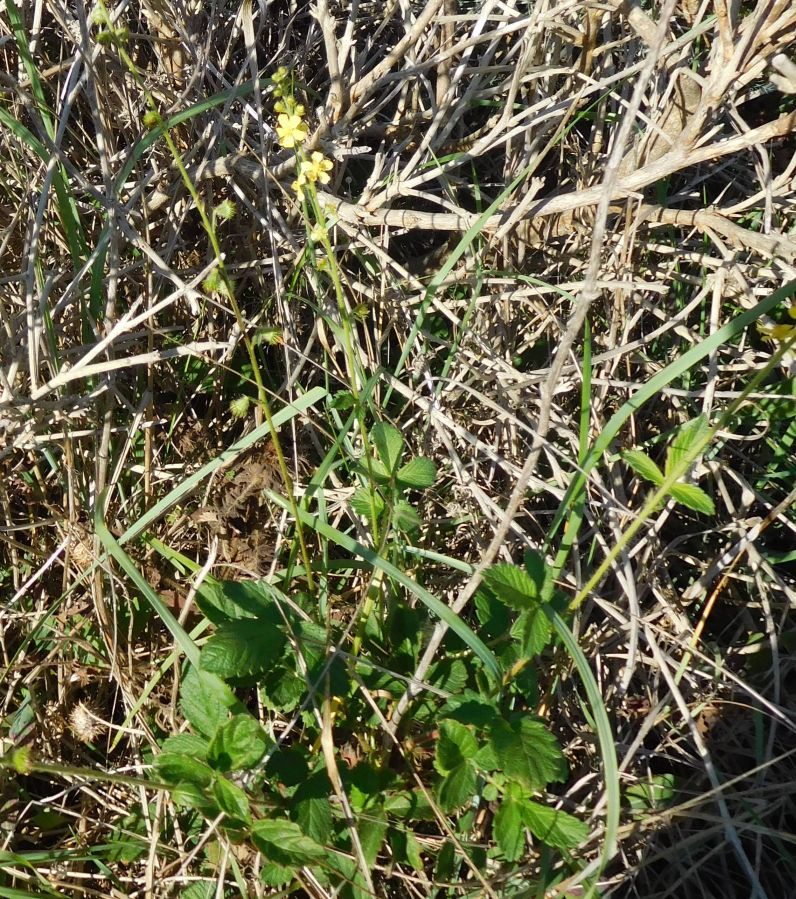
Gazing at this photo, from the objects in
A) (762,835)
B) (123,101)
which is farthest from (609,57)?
(762,835)

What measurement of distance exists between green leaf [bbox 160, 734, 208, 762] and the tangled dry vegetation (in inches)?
9.4

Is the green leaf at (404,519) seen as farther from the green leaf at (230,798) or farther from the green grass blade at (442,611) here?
the green leaf at (230,798)

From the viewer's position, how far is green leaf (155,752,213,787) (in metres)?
1.05

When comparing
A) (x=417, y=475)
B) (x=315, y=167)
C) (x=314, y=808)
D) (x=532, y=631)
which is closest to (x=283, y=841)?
(x=314, y=808)

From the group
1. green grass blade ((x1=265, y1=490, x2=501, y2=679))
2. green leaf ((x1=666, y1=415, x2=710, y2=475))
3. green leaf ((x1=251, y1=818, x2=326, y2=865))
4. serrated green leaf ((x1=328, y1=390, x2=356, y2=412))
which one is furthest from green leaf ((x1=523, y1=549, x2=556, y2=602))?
green leaf ((x1=251, y1=818, x2=326, y2=865))

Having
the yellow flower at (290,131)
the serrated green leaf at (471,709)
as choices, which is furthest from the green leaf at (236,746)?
the yellow flower at (290,131)

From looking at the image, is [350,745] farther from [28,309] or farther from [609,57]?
[609,57]

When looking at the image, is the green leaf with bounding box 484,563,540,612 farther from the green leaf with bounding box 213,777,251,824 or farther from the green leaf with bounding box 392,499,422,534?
the green leaf with bounding box 213,777,251,824

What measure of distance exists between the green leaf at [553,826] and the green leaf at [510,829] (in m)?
0.01

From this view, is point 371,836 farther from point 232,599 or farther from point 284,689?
point 232,599

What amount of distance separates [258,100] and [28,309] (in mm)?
530

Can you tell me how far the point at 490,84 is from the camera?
1.74m

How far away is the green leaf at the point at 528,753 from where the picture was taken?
3.34ft

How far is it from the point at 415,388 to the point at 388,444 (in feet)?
1.41
